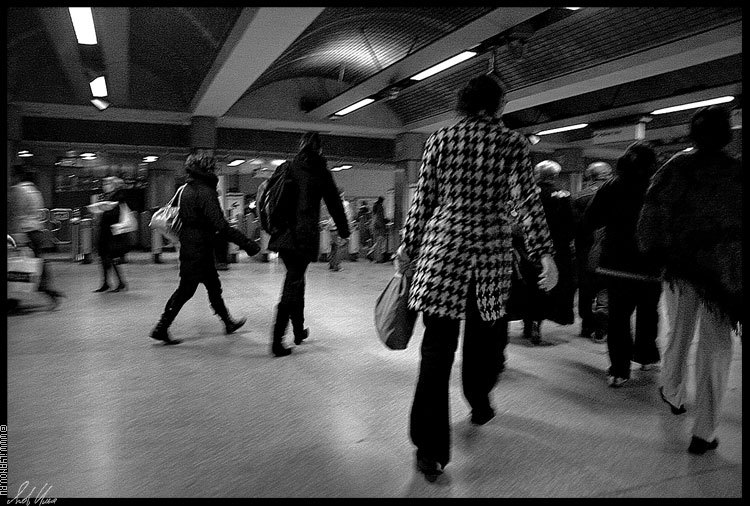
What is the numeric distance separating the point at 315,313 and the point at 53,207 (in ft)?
48.8

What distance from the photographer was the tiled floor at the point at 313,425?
2.26 meters

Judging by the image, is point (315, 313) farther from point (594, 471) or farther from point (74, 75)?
point (74, 75)

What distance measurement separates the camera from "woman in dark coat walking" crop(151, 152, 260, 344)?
4.58m

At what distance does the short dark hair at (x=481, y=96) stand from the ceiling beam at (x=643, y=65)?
5168 millimetres

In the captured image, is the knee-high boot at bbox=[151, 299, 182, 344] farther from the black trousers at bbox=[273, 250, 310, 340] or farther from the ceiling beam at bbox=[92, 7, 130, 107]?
the ceiling beam at bbox=[92, 7, 130, 107]

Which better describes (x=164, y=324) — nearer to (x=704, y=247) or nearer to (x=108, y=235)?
(x=108, y=235)

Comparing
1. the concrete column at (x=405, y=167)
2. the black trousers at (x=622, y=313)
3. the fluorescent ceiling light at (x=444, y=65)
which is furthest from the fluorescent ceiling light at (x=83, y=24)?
the concrete column at (x=405, y=167)

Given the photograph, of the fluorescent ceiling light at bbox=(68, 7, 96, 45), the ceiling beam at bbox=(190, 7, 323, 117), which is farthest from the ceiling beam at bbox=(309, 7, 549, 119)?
the fluorescent ceiling light at bbox=(68, 7, 96, 45)

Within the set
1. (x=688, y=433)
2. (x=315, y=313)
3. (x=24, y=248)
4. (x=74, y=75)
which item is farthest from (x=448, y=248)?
(x=74, y=75)

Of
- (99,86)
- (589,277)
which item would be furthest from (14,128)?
(589,277)

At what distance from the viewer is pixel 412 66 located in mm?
8172

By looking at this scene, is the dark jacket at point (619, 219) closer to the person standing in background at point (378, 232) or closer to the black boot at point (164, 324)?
the black boot at point (164, 324)

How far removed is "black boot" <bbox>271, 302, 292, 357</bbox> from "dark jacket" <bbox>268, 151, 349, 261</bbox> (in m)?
0.46

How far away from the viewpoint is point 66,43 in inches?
337
